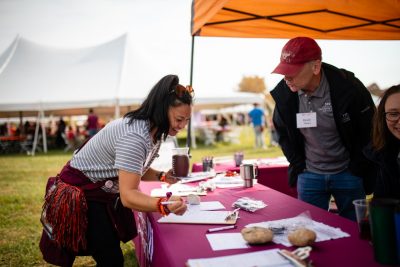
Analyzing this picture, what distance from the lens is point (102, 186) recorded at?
Answer: 168 centimetres

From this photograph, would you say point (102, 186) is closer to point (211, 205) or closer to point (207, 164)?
point (211, 205)

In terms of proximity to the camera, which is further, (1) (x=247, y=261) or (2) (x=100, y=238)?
(2) (x=100, y=238)

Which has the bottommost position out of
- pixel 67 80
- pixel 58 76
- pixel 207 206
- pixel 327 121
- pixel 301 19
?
pixel 207 206

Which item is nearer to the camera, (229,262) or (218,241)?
(229,262)

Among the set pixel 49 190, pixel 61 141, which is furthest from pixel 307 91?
pixel 61 141

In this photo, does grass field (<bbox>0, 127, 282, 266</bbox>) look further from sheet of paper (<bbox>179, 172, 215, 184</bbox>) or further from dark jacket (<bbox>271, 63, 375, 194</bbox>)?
dark jacket (<bbox>271, 63, 375, 194</bbox>)

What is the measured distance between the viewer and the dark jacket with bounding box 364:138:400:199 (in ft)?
5.19

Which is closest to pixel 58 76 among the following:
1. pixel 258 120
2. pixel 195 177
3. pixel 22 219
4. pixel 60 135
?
pixel 60 135

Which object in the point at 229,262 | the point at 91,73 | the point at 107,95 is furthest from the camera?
the point at 91,73

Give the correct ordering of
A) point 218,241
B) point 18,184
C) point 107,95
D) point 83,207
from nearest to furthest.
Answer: point 218,241
point 83,207
point 18,184
point 107,95

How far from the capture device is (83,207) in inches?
64.0

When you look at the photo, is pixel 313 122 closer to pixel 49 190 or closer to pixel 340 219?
pixel 340 219

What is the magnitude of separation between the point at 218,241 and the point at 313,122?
119cm

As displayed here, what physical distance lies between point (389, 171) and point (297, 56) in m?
0.84
